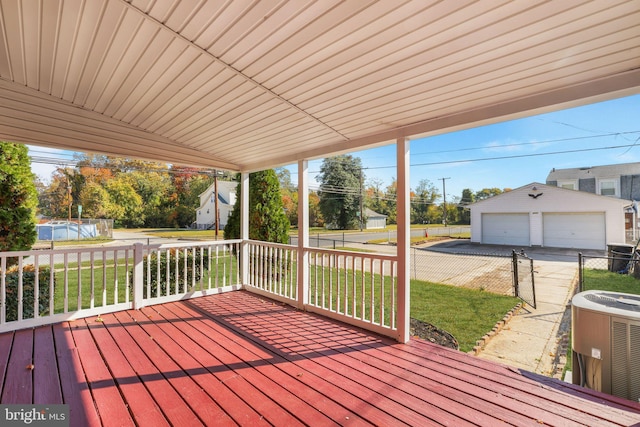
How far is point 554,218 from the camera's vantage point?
6.56 meters

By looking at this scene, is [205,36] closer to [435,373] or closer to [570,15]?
[570,15]

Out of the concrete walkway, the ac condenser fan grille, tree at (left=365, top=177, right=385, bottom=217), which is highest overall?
tree at (left=365, top=177, right=385, bottom=217)

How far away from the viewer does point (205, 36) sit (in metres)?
1.86

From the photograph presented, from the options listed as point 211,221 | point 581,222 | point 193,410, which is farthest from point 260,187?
point 211,221

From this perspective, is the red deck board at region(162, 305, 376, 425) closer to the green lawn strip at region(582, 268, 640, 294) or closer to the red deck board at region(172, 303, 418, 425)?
the red deck board at region(172, 303, 418, 425)

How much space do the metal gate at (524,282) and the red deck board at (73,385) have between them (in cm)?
628

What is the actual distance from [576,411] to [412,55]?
258 cm

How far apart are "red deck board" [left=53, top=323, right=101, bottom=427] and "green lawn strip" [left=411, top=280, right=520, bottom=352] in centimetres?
391

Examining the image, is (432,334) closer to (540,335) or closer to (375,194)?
(540,335)

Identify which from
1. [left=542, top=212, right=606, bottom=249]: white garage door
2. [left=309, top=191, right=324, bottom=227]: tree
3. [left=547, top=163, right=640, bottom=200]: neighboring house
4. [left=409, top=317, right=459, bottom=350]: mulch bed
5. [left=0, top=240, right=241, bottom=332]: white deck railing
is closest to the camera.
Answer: [left=0, top=240, right=241, bottom=332]: white deck railing

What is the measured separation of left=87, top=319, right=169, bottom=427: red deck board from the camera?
1811mm

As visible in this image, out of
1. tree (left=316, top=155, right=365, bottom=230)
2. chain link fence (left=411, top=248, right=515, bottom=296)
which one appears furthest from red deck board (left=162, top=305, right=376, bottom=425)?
tree (left=316, top=155, right=365, bottom=230)

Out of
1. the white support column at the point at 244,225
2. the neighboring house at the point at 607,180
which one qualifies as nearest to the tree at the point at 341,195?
the neighboring house at the point at 607,180

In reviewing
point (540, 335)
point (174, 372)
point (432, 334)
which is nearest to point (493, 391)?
point (432, 334)
